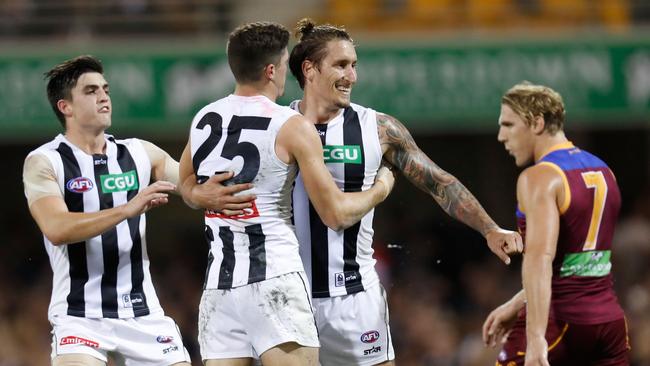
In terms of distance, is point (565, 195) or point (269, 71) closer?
point (269, 71)

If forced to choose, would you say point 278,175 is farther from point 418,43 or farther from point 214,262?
point 418,43

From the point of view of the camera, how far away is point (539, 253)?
4.99 metres

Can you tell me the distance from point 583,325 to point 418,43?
6.04 metres

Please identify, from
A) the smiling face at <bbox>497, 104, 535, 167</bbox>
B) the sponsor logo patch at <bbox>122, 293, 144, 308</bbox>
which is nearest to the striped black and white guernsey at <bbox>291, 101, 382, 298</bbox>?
the smiling face at <bbox>497, 104, 535, 167</bbox>

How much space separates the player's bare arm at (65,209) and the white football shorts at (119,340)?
447mm

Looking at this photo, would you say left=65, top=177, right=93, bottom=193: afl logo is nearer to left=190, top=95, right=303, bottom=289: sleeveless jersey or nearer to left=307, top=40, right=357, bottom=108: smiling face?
left=190, top=95, right=303, bottom=289: sleeveless jersey

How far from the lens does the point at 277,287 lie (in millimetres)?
4707

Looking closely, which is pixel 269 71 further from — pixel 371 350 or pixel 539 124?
pixel 371 350

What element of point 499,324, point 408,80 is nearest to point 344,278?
point 499,324

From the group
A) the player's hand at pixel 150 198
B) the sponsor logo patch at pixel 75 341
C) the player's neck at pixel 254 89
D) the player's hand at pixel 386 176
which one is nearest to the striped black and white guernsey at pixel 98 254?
the sponsor logo patch at pixel 75 341

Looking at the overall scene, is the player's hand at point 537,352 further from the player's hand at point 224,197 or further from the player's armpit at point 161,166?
the player's armpit at point 161,166

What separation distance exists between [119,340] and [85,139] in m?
1.10

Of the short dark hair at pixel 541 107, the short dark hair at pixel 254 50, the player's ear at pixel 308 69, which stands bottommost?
the short dark hair at pixel 541 107

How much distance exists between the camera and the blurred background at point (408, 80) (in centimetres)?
1040
